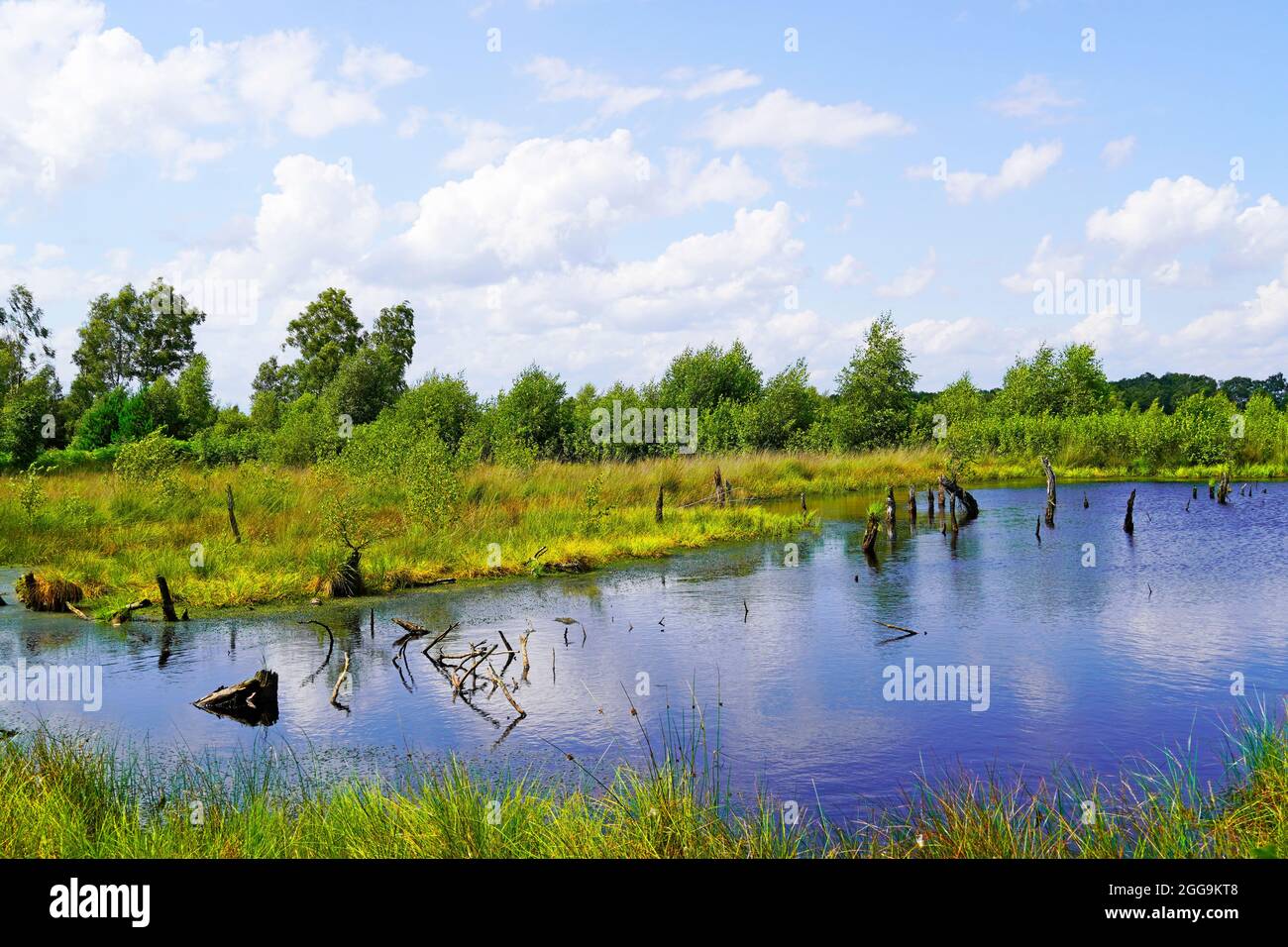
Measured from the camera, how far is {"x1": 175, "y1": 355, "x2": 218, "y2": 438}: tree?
55625 millimetres

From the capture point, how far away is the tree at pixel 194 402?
2190 inches

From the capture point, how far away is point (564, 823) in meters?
6.21

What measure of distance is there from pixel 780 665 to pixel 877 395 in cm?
4175

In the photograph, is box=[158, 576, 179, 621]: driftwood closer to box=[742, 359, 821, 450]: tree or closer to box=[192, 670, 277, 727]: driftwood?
box=[192, 670, 277, 727]: driftwood

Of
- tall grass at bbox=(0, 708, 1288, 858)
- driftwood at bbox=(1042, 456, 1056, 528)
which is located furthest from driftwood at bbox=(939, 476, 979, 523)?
tall grass at bbox=(0, 708, 1288, 858)

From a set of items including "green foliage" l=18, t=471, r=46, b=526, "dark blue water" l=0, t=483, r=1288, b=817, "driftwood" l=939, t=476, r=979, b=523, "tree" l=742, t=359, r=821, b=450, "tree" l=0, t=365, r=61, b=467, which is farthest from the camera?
"tree" l=742, t=359, r=821, b=450

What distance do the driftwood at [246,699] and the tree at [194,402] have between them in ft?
157

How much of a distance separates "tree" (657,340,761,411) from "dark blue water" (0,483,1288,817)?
33797 millimetres

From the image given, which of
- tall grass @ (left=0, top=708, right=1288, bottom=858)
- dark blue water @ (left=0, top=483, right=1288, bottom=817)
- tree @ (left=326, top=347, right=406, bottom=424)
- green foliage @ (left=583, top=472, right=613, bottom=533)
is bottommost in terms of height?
dark blue water @ (left=0, top=483, right=1288, bottom=817)

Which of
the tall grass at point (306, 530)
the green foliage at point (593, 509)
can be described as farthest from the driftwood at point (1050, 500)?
the green foliage at point (593, 509)

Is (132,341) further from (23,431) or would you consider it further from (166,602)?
(166,602)

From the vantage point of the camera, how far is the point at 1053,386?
6200cm

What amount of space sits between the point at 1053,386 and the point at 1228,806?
58968 millimetres
